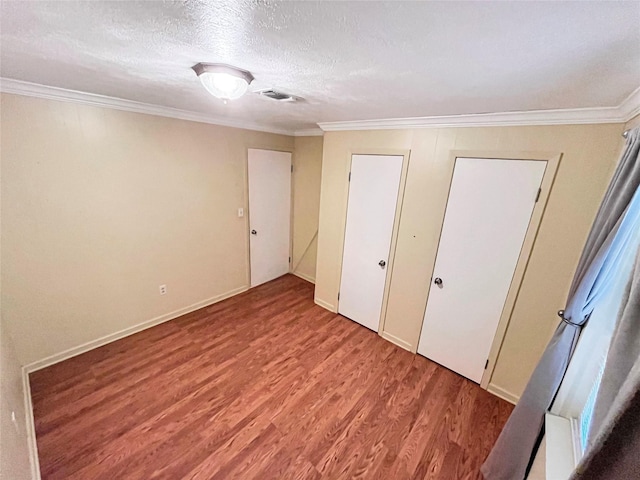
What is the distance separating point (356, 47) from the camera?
0.99m

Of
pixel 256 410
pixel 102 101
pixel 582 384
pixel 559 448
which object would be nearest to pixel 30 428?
pixel 256 410

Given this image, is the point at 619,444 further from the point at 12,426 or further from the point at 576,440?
the point at 12,426

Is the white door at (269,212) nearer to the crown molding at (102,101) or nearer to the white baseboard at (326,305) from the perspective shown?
the crown molding at (102,101)

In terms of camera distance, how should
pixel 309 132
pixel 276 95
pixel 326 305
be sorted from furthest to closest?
pixel 309 132 → pixel 326 305 → pixel 276 95

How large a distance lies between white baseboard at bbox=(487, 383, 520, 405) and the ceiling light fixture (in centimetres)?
301

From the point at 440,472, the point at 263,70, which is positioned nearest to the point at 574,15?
the point at 263,70

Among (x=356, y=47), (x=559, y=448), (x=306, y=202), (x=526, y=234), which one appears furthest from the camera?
(x=306, y=202)

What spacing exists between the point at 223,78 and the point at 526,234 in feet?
7.50

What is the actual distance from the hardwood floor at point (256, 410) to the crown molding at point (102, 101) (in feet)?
7.29

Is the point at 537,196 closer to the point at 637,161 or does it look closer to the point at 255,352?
the point at 637,161

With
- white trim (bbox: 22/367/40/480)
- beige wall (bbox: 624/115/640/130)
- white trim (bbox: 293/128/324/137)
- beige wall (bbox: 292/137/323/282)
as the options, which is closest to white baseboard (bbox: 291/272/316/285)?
beige wall (bbox: 292/137/323/282)

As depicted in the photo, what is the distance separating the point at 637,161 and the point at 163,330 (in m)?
3.74

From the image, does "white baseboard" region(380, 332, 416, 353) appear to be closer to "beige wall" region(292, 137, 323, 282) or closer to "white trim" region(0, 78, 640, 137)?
"beige wall" region(292, 137, 323, 282)

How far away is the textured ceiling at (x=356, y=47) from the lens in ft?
2.49
